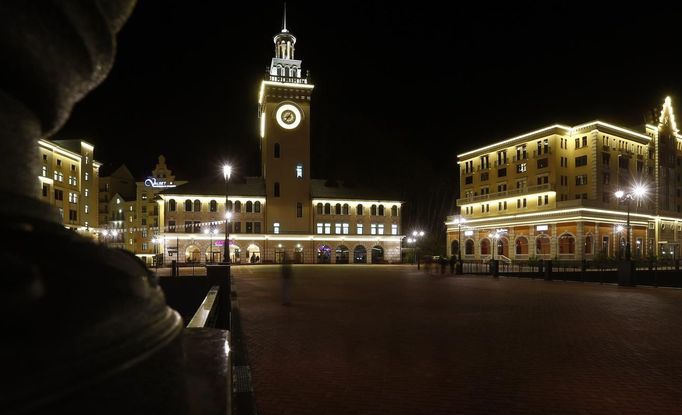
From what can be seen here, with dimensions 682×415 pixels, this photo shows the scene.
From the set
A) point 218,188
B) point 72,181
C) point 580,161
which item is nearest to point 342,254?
point 218,188

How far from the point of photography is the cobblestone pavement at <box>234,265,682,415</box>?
6012 millimetres

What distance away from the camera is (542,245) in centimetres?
5722

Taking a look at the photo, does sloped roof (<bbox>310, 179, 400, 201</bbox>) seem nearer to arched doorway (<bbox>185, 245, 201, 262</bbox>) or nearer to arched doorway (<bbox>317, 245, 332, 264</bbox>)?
arched doorway (<bbox>317, 245, 332, 264</bbox>)

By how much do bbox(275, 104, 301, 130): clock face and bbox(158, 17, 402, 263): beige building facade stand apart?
5.3 inches

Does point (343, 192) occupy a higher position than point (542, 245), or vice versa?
point (343, 192)

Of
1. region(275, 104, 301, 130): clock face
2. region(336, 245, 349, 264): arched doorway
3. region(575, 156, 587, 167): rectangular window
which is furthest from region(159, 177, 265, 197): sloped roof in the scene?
region(575, 156, 587, 167): rectangular window

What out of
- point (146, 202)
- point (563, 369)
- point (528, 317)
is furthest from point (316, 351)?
point (146, 202)

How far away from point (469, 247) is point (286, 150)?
3033cm

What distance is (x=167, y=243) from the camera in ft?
188

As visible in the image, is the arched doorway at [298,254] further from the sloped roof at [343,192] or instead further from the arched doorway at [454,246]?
the arched doorway at [454,246]

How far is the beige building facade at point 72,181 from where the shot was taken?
56188mm

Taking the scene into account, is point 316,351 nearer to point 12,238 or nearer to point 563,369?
point 563,369

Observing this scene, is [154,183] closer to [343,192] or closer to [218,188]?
[218,188]

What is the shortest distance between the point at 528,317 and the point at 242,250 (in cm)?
5025
